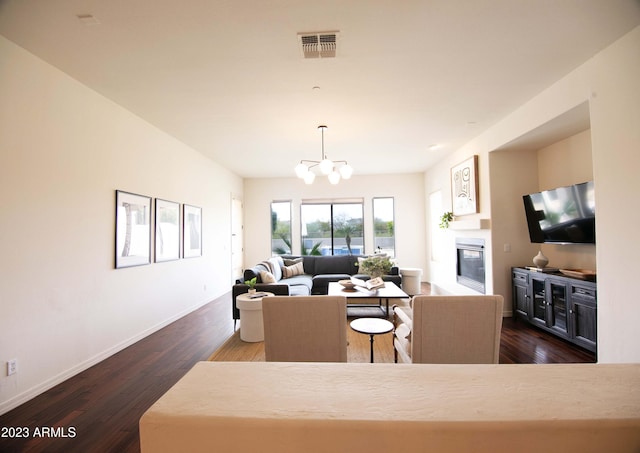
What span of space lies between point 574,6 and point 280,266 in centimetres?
480

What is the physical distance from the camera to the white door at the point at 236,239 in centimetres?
652

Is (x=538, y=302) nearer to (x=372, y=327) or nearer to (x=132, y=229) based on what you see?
(x=372, y=327)

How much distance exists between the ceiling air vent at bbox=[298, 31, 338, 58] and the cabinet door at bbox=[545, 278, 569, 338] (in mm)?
3326

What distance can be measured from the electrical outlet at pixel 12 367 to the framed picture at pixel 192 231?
2382mm

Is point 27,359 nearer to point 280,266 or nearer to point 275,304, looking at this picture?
point 275,304

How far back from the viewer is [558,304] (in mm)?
3178

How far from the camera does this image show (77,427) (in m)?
1.89

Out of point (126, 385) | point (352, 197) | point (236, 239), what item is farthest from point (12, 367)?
point (352, 197)

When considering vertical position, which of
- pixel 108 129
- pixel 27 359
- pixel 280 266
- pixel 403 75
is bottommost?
pixel 27 359

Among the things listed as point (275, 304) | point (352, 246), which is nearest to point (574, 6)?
point (275, 304)

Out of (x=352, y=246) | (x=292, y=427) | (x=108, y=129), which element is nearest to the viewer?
(x=292, y=427)

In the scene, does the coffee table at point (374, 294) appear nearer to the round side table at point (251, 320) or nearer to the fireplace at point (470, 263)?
the round side table at point (251, 320)

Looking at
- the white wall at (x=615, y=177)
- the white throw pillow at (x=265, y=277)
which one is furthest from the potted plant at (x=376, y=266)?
the white wall at (x=615, y=177)

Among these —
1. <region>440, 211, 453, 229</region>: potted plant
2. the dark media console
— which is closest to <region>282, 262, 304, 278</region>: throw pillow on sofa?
<region>440, 211, 453, 229</region>: potted plant
